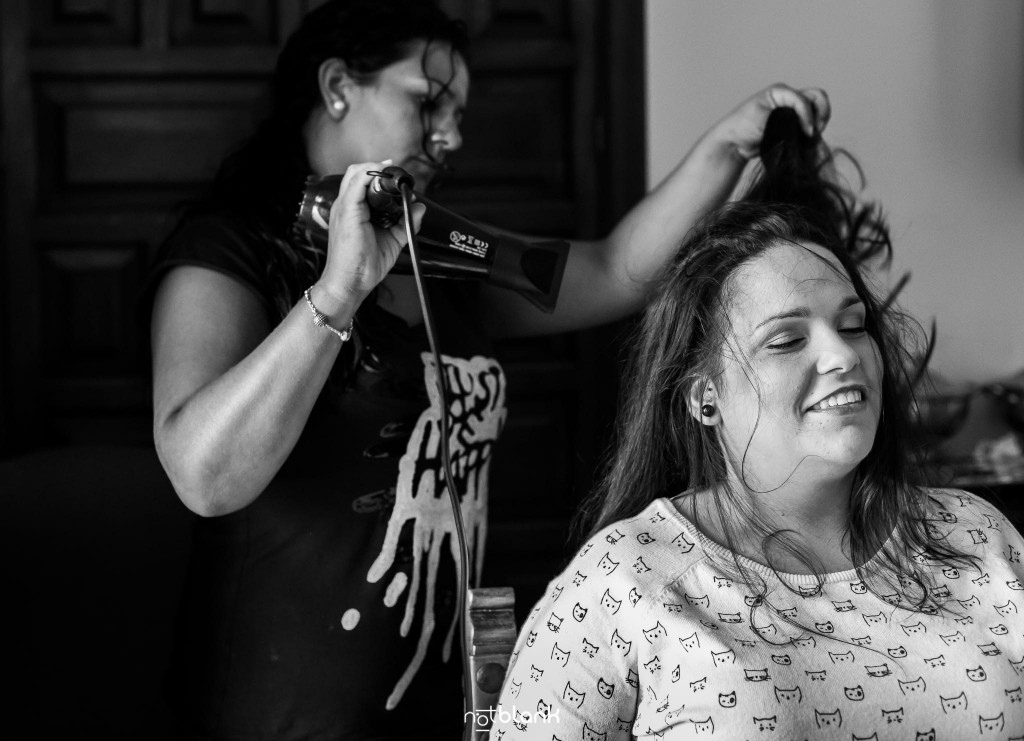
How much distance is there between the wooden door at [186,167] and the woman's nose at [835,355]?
951 mm

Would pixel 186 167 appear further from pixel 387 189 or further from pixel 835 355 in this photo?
pixel 835 355

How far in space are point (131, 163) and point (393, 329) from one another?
34.3 inches

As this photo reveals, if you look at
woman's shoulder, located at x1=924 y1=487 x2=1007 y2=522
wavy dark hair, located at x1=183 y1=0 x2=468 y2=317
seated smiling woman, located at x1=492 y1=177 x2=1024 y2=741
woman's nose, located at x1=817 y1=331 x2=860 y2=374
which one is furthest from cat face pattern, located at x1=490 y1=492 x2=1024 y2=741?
wavy dark hair, located at x1=183 y1=0 x2=468 y2=317

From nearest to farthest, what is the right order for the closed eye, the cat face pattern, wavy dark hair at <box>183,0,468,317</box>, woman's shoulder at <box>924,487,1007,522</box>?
the cat face pattern → the closed eye → woman's shoulder at <box>924,487,1007,522</box> → wavy dark hair at <box>183,0,468,317</box>

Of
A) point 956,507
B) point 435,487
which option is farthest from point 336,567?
point 956,507

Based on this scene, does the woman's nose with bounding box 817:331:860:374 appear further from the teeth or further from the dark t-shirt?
the dark t-shirt

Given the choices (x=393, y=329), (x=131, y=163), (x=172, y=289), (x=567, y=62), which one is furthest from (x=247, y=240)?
(x=567, y=62)

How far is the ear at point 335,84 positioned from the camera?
4.59 ft

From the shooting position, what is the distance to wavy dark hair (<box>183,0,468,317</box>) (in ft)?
4.37

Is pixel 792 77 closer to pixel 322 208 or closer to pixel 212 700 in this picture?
pixel 322 208

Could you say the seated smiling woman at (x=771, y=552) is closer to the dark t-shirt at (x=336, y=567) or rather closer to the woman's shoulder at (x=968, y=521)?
the woman's shoulder at (x=968, y=521)

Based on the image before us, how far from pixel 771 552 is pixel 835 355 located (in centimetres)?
22

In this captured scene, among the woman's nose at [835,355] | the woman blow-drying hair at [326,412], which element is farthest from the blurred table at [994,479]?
the woman's nose at [835,355]

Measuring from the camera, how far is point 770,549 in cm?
114
